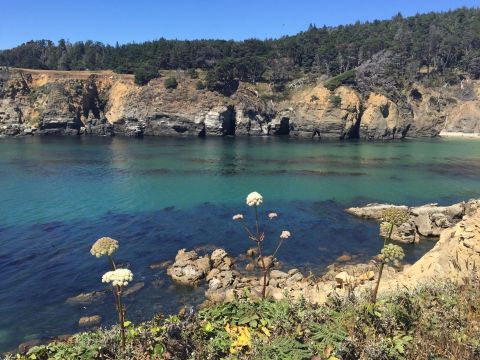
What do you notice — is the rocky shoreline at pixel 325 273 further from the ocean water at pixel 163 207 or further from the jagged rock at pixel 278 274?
the ocean water at pixel 163 207

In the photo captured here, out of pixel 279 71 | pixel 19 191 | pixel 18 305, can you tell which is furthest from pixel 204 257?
pixel 279 71

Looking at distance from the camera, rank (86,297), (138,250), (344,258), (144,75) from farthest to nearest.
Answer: (144,75)
(138,250)
(344,258)
(86,297)

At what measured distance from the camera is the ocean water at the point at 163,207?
21508mm

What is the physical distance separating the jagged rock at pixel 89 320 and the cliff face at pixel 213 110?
326 ft

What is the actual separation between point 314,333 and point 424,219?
27.5m

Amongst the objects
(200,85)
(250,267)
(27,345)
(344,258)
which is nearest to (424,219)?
(344,258)

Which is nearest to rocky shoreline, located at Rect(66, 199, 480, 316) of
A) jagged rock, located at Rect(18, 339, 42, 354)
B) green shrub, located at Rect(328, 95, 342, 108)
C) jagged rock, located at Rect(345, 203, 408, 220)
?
jagged rock, located at Rect(18, 339, 42, 354)

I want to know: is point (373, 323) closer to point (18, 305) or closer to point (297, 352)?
point (297, 352)

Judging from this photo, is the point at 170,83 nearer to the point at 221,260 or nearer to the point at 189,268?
the point at 221,260

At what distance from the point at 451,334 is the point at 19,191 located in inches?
1911

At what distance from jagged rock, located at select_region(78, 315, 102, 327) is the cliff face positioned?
9937 cm

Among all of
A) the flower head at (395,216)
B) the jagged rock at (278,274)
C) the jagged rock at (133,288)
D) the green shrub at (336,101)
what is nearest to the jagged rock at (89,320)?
the jagged rock at (133,288)

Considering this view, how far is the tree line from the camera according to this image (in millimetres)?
135125

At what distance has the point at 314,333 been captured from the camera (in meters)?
8.72
